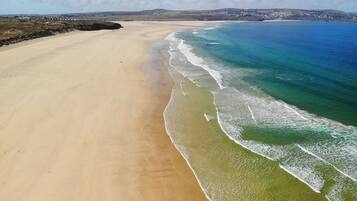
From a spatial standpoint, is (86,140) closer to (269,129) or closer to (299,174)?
(269,129)

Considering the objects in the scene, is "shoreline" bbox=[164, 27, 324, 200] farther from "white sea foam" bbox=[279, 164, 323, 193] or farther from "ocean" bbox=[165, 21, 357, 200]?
"white sea foam" bbox=[279, 164, 323, 193]

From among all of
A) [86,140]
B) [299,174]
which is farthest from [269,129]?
[86,140]

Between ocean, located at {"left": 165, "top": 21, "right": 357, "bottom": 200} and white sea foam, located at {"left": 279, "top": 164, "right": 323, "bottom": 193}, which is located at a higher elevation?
white sea foam, located at {"left": 279, "top": 164, "right": 323, "bottom": 193}

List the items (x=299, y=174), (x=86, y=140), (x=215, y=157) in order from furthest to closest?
(x=86, y=140)
(x=215, y=157)
(x=299, y=174)

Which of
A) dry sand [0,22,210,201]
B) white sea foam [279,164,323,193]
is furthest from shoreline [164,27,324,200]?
dry sand [0,22,210,201]

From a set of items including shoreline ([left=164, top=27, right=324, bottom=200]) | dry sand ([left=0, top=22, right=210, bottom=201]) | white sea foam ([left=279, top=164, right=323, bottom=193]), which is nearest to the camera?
dry sand ([left=0, top=22, right=210, bottom=201])

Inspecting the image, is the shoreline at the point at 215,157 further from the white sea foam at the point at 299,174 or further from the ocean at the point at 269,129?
the white sea foam at the point at 299,174
